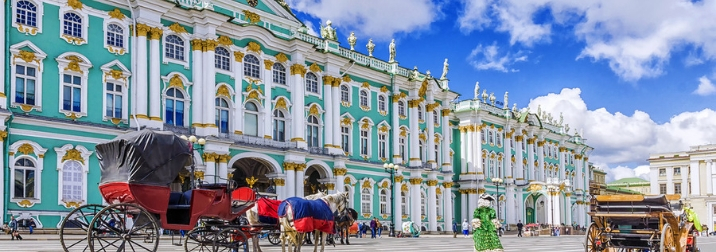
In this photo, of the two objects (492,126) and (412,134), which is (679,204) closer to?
(412,134)

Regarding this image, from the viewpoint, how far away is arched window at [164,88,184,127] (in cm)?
3294

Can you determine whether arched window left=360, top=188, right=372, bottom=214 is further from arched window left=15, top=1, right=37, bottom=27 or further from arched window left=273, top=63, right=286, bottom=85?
arched window left=15, top=1, right=37, bottom=27

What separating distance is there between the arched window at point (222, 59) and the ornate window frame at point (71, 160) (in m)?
7.90

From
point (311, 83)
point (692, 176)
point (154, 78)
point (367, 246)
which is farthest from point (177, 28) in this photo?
point (692, 176)

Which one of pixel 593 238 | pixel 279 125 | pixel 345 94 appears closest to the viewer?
pixel 593 238

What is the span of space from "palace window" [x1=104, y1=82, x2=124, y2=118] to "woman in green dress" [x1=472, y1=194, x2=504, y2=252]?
2200 cm

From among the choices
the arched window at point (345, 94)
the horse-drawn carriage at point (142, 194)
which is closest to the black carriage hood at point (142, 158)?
the horse-drawn carriage at point (142, 194)

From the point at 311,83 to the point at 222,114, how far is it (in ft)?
21.8

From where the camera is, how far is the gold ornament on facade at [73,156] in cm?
2888

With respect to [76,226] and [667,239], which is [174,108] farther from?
[667,239]

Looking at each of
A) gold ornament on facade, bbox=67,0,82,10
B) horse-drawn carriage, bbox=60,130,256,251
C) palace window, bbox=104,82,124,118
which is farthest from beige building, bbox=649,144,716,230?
horse-drawn carriage, bbox=60,130,256,251

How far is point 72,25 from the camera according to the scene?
2964 cm

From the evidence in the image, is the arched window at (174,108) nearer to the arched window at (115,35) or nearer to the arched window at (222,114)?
the arched window at (222,114)

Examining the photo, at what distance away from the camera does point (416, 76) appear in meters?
48.6
